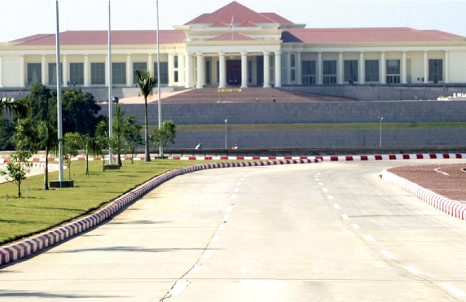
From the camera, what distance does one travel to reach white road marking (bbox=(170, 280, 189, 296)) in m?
20.1

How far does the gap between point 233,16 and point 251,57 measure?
24.7ft

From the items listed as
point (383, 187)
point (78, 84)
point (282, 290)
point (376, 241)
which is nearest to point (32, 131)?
point (383, 187)

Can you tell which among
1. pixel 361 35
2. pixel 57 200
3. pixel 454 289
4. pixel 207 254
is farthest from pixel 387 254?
pixel 361 35

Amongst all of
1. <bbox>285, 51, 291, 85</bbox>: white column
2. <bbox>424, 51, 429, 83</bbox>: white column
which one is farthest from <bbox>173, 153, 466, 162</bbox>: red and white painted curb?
<bbox>424, 51, 429, 83</bbox>: white column

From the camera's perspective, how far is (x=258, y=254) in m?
26.8

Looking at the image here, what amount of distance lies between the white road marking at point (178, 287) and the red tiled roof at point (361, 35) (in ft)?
441

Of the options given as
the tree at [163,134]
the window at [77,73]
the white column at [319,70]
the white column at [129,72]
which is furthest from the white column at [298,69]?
the tree at [163,134]

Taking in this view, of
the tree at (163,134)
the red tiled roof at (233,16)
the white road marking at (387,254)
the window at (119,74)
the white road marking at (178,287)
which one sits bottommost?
the white road marking at (387,254)

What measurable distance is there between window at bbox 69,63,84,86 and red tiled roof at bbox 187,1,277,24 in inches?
672

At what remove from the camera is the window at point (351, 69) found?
6289 inches

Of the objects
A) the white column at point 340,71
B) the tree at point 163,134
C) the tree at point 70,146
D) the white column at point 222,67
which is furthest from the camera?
the white column at point 340,71

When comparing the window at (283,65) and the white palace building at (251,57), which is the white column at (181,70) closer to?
the white palace building at (251,57)

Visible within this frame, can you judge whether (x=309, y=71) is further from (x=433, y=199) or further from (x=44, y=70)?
(x=433, y=199)

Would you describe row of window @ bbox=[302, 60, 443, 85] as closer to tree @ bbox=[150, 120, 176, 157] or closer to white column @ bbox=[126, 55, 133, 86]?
white column @ bbox=[126, 55, 133, 86]
